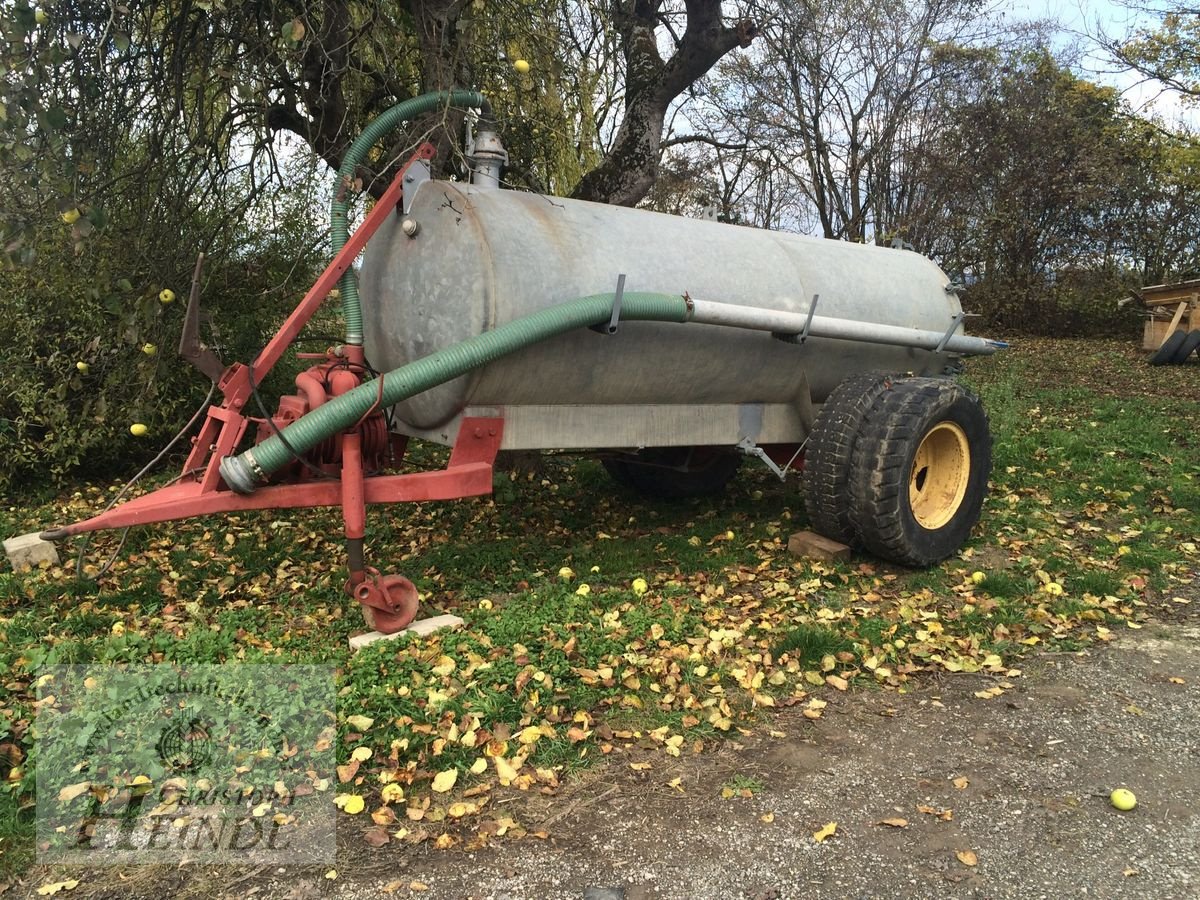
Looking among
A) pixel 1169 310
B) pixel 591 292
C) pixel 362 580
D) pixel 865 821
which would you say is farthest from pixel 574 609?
pixel 1169 310

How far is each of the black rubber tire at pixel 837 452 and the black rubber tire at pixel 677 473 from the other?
4.39 feet

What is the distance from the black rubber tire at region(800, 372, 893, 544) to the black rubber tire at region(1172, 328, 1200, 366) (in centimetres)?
943

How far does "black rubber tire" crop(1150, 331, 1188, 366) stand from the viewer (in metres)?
11.8

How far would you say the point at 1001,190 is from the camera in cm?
1512

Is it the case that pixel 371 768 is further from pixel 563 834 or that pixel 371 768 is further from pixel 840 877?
pixel 840 877

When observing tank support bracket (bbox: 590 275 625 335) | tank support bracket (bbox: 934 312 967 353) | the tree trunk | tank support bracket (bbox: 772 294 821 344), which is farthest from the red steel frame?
the tree trunk

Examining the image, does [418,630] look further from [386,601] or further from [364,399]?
[364,399]

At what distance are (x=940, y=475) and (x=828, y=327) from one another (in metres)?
1.26

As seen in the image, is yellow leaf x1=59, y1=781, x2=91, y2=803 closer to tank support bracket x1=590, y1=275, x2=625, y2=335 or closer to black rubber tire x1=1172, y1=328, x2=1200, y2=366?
tank support bracket x1=590, y1=275, x2=625, y2=335

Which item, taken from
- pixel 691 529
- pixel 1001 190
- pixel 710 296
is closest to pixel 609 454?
pixel 691 529

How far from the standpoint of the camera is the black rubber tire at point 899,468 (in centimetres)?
459

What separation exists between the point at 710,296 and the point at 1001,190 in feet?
42.5

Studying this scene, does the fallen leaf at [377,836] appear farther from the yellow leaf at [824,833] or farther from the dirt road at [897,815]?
the yellow leaf at [824,833]

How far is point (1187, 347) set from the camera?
1172 centimetres
